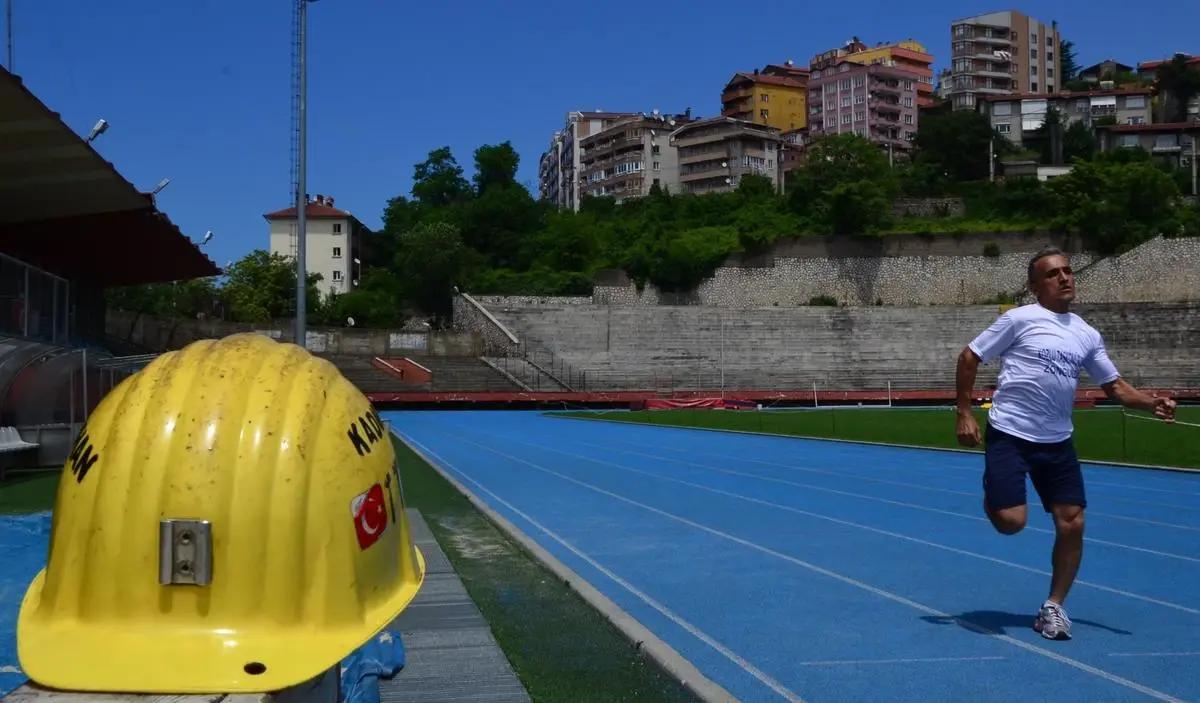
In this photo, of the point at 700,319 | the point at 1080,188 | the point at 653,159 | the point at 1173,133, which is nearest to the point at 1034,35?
the point at 1173,133

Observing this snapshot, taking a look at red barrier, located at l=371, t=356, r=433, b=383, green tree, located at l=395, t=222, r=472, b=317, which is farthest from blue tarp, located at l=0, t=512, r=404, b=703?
green tree, located at l=395, t=222, r=472, b=317

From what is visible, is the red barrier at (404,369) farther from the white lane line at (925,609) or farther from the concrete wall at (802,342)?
the white lane line at (925,609)

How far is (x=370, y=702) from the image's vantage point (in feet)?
13.5

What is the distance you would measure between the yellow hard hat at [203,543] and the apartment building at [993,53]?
125 m

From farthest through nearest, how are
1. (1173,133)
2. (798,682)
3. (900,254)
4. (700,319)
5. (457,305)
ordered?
(1173,133) → (900,254) → (457,305) → (700,319) → (798,682)

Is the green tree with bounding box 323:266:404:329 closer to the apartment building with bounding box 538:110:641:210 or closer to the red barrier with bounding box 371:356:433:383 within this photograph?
the red barrier with bounding box 371:356:433:383

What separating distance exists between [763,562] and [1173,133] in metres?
95.9

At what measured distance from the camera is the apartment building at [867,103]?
11600cm

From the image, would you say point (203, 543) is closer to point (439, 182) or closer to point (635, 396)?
point (635, 396)

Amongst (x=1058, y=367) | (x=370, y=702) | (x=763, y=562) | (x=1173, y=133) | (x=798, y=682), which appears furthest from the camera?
(x=1173, y=133)

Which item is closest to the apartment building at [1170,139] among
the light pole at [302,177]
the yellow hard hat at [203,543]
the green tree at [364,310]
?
the green tree at [364,310]

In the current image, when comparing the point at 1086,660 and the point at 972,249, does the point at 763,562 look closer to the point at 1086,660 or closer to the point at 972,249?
the point at 1086,660

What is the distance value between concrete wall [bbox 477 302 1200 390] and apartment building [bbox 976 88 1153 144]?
51934mm

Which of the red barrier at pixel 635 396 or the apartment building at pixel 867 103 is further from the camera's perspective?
the apartment building at pixel 867 103
